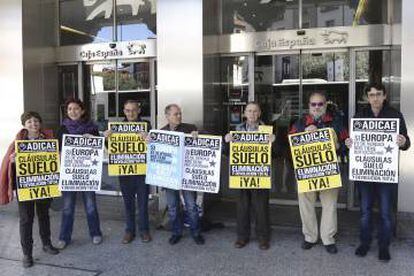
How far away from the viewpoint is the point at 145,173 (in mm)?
6250

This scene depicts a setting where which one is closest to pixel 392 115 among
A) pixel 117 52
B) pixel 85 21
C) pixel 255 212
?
pixel 255 212

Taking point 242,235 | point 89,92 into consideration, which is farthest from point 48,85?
point 242,235

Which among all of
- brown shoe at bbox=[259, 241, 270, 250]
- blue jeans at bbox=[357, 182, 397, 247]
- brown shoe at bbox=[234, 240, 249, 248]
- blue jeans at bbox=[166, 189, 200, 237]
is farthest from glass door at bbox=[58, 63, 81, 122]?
blue jeans at bbox=[357, 182, 397, 247]

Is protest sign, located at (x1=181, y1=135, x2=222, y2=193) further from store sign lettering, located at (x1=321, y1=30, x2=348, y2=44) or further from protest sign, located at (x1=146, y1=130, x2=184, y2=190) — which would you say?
store sign lettering, located at (x1=321, y1=30, x2=348, y2=44)

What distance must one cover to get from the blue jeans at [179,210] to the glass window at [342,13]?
139 inches

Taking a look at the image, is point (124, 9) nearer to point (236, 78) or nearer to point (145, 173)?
point (236, 78)

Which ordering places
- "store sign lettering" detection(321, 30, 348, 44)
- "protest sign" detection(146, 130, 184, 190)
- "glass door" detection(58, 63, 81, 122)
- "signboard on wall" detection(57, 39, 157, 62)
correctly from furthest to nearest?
"glass door" detection(58, 63, 81, 122) < "signboard on wall" detection(57, 39, 157, 62) < "store sign lettering" detection(321, 30, 348, 44) < "protest sign" detection(146, 130, 184, 190)

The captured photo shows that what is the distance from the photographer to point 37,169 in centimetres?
579

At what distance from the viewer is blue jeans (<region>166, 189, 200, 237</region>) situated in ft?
20.4

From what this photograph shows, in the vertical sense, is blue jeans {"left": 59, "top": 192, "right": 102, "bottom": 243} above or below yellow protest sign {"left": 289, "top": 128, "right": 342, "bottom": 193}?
below

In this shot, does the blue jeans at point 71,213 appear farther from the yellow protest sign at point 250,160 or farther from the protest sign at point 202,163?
the yellow protest sign at point 250,160

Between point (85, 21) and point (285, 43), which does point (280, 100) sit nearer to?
point (285, 43)

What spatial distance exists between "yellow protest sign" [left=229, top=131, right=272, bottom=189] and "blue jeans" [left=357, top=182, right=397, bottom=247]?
1.06m

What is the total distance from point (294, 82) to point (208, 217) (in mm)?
2625
